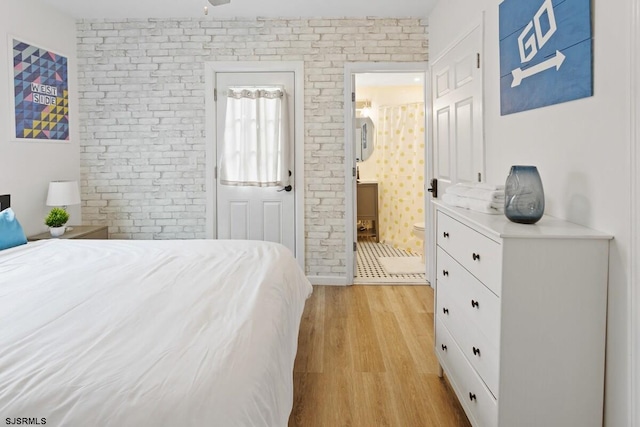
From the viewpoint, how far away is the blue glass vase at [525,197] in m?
1.69

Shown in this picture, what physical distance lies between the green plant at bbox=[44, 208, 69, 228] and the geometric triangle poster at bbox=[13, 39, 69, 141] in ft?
2.15

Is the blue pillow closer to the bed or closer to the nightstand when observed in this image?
the bed

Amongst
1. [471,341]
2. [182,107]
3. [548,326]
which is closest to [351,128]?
[182,107]

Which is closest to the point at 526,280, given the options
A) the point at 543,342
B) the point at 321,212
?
the point at 543,342

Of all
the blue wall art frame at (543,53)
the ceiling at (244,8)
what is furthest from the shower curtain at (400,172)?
the blue wall art frame at (543,53)

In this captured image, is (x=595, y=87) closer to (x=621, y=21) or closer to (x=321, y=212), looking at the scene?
(x=621, y=21)

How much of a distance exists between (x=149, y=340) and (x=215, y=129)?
3262 millimetres

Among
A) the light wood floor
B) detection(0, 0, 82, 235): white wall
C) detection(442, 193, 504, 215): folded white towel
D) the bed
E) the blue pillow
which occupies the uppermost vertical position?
detection(0, 0, 82, 235): white wall

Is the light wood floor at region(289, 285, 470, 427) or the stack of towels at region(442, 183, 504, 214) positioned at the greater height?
the stack of towels at region(442, 183, 504, 214)

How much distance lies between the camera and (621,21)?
1479 millimetres

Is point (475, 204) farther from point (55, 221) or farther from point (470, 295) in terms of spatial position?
point (55, 221)

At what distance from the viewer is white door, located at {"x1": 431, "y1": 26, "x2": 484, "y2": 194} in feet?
9.75

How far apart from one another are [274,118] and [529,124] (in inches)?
103

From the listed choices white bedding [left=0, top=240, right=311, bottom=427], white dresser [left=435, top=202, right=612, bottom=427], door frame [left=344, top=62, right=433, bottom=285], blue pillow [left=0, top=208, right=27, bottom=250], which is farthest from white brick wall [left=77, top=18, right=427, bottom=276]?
white dresser [left=435, top=202, right=612, bottom=427]
